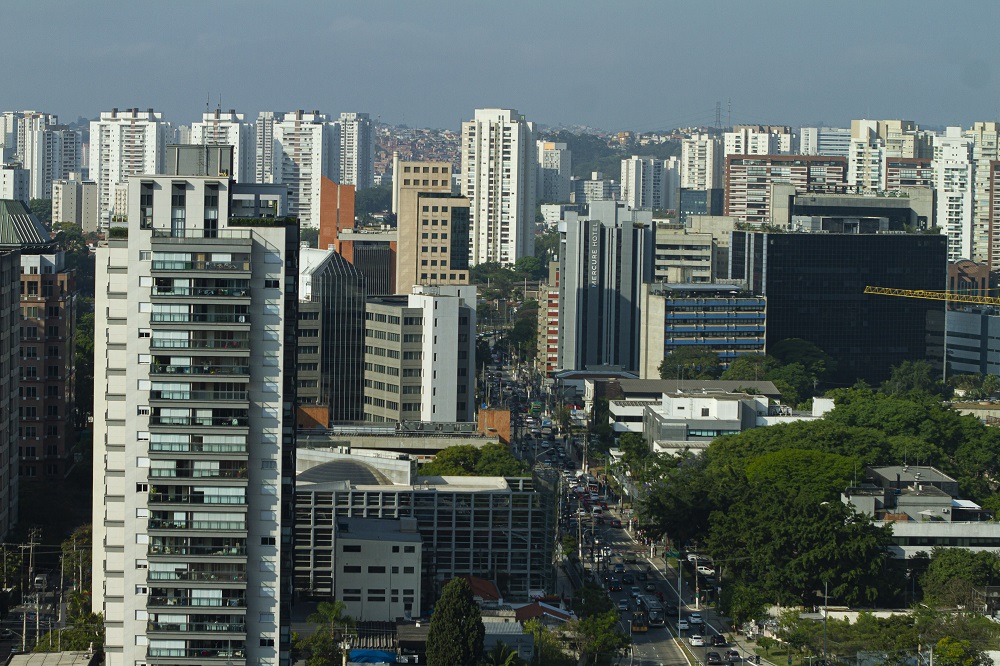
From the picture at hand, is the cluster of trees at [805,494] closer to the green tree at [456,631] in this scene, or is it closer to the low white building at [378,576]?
the low white building at [378,576]

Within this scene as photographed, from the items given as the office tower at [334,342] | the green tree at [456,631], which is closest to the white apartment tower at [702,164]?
the office tower at [334,342]

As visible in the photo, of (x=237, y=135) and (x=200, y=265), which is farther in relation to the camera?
(x=237, y=135)

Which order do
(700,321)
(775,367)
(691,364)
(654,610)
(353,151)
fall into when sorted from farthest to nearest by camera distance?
(353,151)
(700,321)
(691,364)
(775,367)
(654,610)

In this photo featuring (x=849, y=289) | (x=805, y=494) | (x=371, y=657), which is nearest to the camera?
(x=371, y=657)

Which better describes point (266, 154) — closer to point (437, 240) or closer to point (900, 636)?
point (437, 240)

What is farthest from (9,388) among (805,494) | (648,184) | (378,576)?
(648,184)

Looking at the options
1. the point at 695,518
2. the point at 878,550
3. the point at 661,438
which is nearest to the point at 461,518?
the point at 695,518

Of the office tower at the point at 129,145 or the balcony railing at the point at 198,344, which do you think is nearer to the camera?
the balcony railing at the point at 198,344
